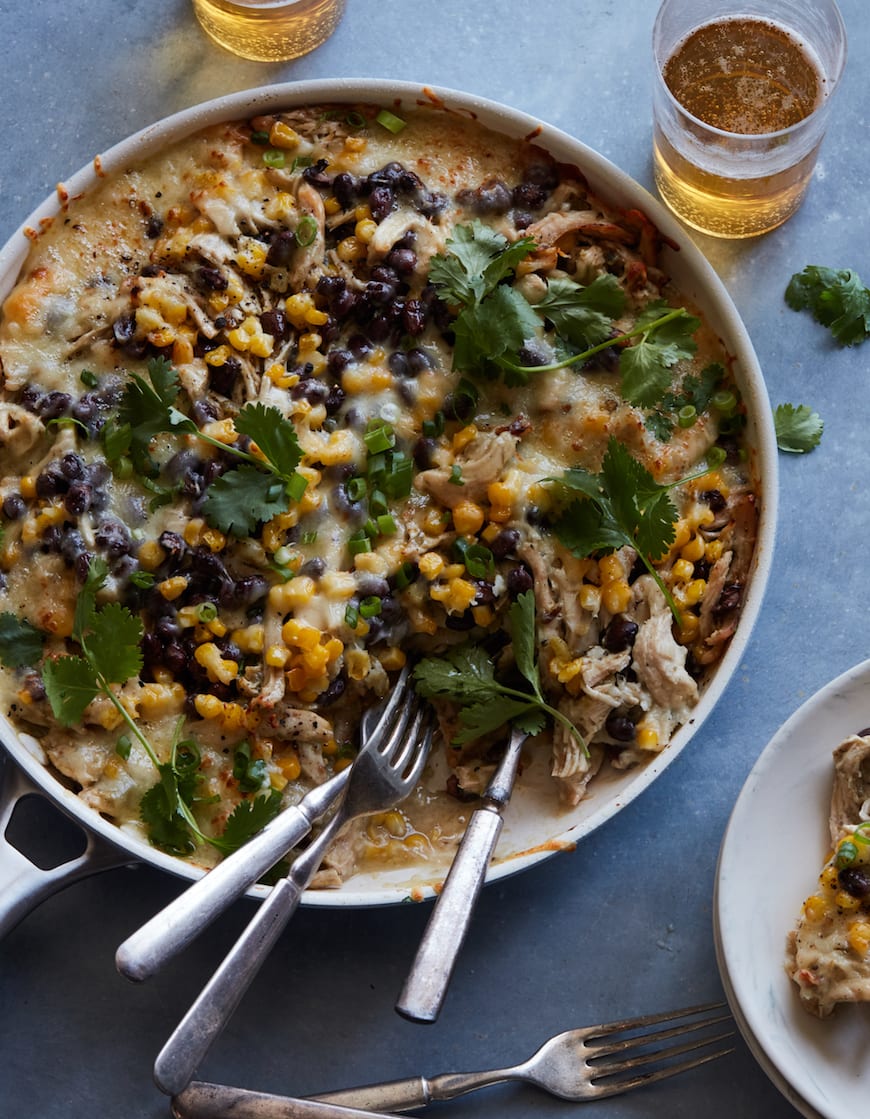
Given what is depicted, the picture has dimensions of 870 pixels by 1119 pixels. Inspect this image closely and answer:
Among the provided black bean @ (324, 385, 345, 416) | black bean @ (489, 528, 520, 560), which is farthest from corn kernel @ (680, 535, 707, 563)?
black bean @ (324, 385, 345, 416)

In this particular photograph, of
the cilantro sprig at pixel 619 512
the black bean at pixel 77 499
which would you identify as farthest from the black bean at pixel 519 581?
the black bean at pixel 77 499

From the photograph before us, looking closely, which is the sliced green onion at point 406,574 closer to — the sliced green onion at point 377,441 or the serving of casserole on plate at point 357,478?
the serving of casserole on plate at point 357,478

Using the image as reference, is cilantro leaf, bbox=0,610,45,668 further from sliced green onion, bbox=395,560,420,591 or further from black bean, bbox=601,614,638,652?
black bean, bbox=601,614,638,652

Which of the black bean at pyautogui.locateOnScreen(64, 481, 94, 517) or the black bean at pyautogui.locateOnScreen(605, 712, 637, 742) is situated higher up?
the black bean at pyautogui.locateOnScreen(64, 481, 94, 517)

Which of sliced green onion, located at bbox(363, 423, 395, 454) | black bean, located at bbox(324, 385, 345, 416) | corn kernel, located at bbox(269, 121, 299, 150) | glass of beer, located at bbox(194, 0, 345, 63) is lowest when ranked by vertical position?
sliced green onion, located at bbox(363, 423, 395, 454)

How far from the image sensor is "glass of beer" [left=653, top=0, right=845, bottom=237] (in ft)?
15.3

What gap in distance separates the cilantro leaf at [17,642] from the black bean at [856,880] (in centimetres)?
271

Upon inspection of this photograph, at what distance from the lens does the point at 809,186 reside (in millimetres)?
5047

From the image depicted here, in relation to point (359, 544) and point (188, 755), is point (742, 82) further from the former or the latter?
point (188, 755)

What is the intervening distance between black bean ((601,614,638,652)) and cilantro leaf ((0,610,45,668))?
1863mm

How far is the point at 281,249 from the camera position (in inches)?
175

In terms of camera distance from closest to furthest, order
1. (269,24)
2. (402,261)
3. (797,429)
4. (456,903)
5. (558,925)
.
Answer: (456,903) < (402,261) < (558,925) < (797,429) < (269,24)

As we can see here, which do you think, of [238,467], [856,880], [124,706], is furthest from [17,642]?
[856,880]

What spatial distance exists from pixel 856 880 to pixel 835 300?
2.15 meters
